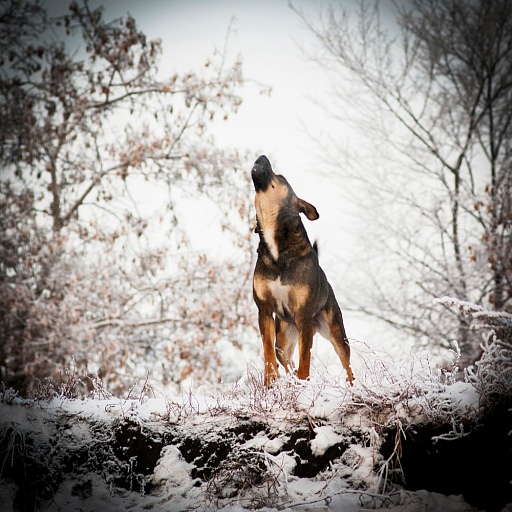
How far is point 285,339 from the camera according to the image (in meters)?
4.35

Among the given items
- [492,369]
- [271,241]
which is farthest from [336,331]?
[492,369]

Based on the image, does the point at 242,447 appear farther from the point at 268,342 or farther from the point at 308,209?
the point at 308,209

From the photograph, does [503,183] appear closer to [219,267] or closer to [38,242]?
[219,267]

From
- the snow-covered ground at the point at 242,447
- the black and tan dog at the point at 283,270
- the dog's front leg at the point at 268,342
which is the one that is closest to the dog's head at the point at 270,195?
the black and tan dog at the point at 283,270

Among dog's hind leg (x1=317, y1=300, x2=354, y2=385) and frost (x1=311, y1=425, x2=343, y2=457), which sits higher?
dog's hind leg (x1=317, y1=300, x2=354, y2=385)

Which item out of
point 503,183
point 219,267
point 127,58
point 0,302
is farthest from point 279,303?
point 127,58

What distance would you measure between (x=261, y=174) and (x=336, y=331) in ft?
4.62

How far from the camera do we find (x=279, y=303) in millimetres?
3922

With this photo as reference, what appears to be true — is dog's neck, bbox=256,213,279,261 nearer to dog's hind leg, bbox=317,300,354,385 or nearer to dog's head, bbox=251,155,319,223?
dog's head, bbox=251,155,319,223

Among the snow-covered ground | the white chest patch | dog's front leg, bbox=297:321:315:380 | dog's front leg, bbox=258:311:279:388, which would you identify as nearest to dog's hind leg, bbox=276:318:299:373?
dog's front leg, bbox=258:311:279:388

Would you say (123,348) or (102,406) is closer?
(102,406)

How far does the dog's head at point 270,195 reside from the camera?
12.6 ft

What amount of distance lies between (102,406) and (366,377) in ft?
6.04

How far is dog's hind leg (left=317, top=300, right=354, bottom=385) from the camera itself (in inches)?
164
